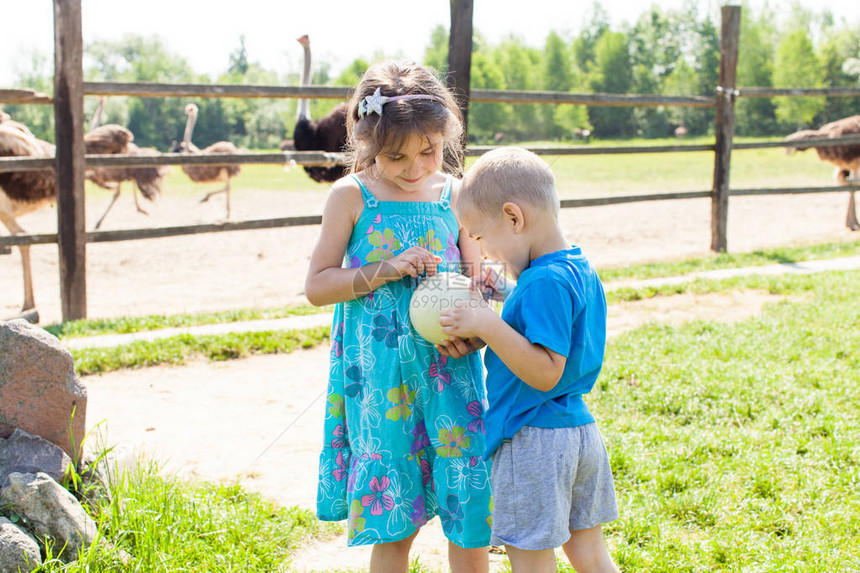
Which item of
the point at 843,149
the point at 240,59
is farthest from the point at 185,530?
the point at 240,59

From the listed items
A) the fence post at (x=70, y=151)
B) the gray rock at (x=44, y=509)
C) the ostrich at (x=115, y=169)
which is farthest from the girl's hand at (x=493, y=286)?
the ostrich at (x=115, y=169)

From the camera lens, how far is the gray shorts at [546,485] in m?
1.75

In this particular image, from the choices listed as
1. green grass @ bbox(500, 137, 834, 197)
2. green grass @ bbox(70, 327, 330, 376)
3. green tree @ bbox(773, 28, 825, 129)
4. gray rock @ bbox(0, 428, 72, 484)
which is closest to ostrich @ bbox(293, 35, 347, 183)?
green grass @ bbox(70, 327, 330, 376)

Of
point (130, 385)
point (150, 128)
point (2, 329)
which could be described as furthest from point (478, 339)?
point (150, 128)

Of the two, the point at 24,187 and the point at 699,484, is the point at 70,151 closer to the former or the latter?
the point at 24,187

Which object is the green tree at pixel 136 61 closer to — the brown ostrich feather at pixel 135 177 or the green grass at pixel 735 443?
the brown ostrich feather at pixel 135 177

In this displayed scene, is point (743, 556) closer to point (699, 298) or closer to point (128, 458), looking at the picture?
point (128, 458)

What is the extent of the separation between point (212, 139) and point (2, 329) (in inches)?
1862

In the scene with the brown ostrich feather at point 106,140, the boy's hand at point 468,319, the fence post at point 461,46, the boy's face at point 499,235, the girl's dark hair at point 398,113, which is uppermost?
the fence post at point 461,46

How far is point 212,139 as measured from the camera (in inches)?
1863

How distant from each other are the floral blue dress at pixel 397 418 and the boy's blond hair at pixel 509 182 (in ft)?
1.13

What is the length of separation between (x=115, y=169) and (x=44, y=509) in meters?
9.14

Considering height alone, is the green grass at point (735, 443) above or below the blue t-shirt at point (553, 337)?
below

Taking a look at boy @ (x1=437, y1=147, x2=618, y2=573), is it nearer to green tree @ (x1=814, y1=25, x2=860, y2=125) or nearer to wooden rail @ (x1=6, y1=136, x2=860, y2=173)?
wooden rail @ (x1=6, y1=136, x2=860, y2=173)
